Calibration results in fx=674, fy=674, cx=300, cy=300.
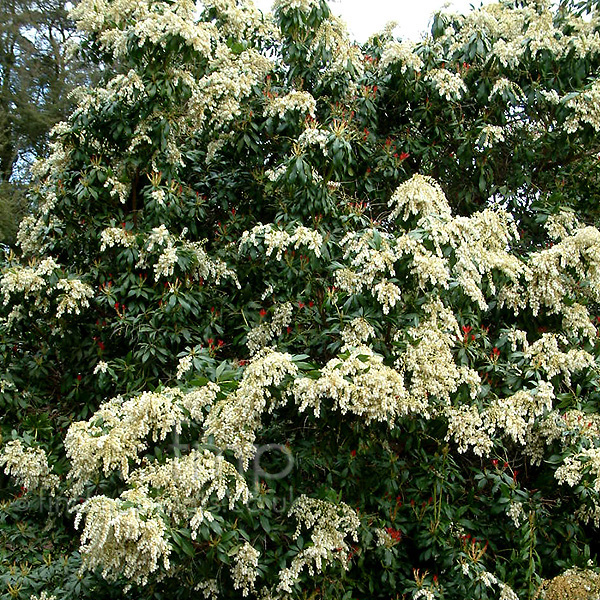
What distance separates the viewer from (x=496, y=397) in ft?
14.2

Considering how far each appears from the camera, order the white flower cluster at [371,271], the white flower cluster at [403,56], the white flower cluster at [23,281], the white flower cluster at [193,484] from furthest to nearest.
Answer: the white flower cluster at [403,56]
the white flower cluster at [23,281]
the white flower cluster at [371,271]
the white flower cluster at [193,484]

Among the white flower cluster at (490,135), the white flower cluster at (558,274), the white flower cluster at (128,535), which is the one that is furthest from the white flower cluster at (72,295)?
the white flower cluster at (490,135)

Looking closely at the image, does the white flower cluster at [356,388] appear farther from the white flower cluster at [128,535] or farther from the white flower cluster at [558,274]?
the white flower cluster at [558,274]

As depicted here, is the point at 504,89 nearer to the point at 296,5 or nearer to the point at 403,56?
the point at 403,56

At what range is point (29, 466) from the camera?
4.42 m

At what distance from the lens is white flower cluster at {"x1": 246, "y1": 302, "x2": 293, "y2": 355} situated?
4.64m

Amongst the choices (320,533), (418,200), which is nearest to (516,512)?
(320,533)

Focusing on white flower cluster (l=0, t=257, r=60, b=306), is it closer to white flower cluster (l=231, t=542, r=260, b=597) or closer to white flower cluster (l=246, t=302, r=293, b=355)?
white flower cluster (l=246, t=302, r=293, b=355)

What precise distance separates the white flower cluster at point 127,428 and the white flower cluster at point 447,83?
2996 millimetres

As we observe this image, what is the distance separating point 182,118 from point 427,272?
233 cm

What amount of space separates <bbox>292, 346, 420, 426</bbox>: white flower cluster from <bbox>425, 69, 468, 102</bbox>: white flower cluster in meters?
2.60

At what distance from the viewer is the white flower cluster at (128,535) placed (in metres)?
3.01

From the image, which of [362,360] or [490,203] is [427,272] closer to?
[362,360]

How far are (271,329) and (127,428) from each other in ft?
4.58
